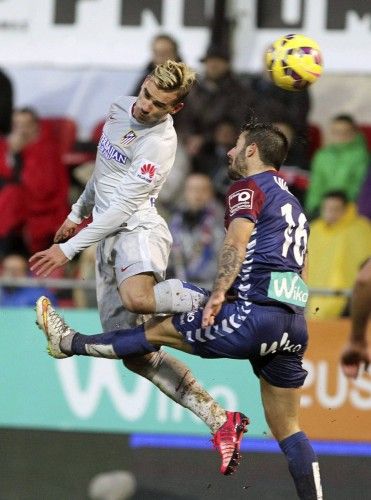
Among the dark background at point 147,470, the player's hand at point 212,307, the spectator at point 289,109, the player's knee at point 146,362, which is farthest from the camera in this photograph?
the spectator at point 289,109

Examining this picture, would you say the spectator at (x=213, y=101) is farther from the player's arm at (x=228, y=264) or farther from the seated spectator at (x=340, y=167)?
the player's arm at (x=228, y=264)

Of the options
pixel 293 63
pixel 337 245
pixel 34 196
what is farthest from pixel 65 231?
pixel 34 196

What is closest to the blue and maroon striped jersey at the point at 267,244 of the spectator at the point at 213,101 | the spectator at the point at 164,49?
the spectator at the point at 213,101

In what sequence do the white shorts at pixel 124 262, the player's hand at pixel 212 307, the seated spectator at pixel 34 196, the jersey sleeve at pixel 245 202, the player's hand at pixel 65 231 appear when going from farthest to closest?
the seated spectator at pixel 34 196 → the player's hand at pixel 65 231 → the white shorts at pixel 124 262 → the jersey sleeve at pixel 245 202 → the player's hand at pixel 212 307

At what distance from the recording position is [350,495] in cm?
1173

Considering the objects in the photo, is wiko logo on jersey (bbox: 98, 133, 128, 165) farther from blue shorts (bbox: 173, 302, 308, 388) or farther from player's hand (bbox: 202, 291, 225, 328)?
player's hand (bbox: 202, 291, 225, 328)

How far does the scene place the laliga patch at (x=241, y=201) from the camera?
28.4 feet

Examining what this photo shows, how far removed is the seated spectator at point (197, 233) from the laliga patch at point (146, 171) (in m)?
3.10

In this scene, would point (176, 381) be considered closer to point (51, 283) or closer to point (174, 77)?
point (174, 77)

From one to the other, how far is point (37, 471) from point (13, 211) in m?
2.68

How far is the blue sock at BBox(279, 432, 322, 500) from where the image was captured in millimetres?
9266

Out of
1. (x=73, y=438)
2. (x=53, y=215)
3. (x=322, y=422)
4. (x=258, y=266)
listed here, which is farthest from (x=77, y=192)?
(x=258, y=266)

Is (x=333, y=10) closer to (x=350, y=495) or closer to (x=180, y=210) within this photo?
(x=180, y=210)

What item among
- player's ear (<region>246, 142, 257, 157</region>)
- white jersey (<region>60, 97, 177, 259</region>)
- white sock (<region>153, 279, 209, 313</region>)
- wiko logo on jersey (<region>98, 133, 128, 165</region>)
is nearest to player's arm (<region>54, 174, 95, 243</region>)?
white jersey (<region>60, 97, 177, 259</region>)
